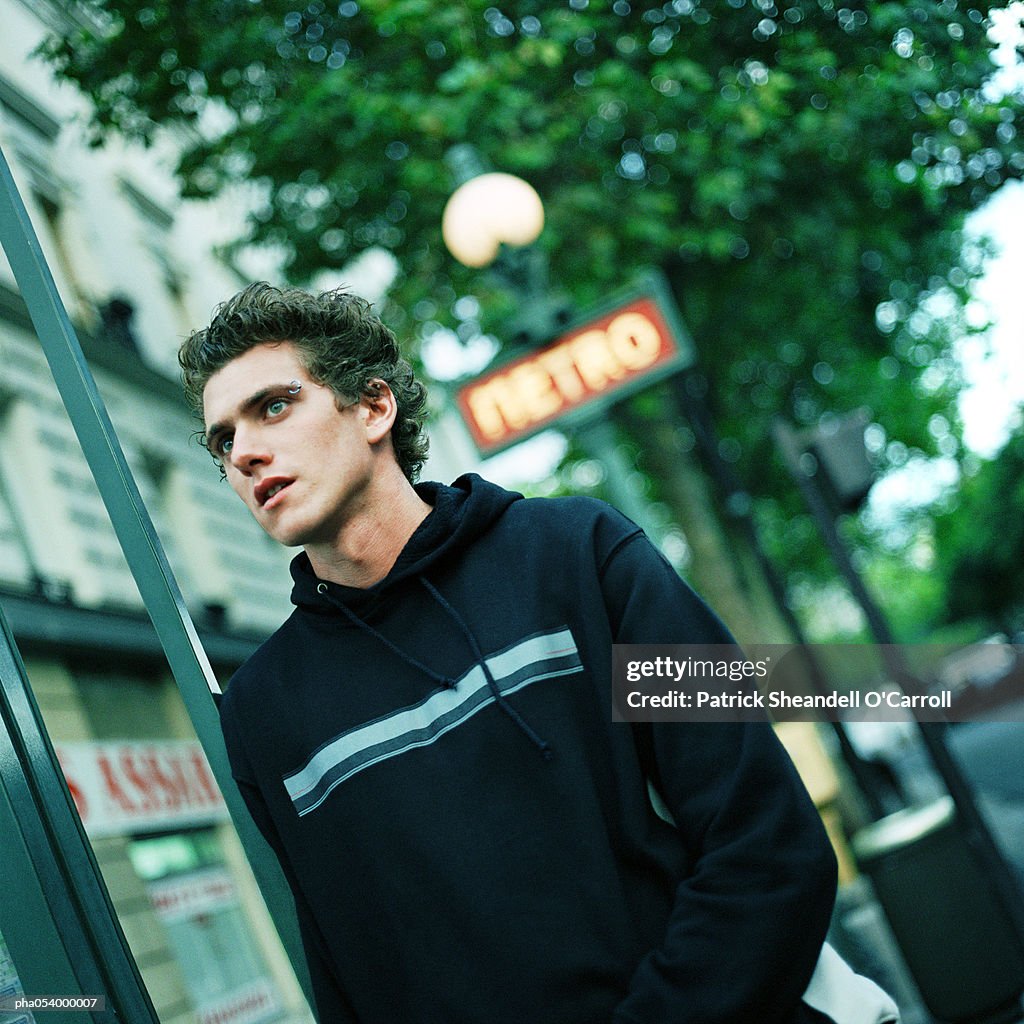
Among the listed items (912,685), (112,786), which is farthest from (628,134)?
(112,786)

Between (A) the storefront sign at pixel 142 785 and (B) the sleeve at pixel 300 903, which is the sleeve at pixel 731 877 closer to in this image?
(B) the sleeve at pixel 300 903

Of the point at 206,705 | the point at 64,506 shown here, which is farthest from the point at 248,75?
the point at 206,705

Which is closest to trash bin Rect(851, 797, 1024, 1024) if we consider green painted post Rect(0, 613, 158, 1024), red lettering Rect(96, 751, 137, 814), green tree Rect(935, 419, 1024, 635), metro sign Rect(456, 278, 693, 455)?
metro sign Rect(456, 278, 693, 455)

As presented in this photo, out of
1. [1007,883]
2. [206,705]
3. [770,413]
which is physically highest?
[770,413]

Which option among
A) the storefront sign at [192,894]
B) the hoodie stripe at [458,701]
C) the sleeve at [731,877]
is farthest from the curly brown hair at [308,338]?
the storefront sign at [192,894]

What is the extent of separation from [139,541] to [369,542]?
1.64ft

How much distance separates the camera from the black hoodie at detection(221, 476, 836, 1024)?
1.65m

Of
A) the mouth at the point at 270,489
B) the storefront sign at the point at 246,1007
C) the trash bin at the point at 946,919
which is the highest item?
the mouth at the point at 270,489

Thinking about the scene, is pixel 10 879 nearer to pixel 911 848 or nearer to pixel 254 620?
pixel 911 848

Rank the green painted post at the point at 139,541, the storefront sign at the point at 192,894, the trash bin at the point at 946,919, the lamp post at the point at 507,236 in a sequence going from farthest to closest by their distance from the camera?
the lamp post at the point at 507,236 < the trash bin at the point at 946,919 < the storefront sign at the point at 192,894 < the green painted post at the point at 139,541

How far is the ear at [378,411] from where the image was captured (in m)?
1.98

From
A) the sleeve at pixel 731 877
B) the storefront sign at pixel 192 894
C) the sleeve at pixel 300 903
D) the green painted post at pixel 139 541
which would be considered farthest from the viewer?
the storefront sign at pixel 192 894

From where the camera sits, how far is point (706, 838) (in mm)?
1680

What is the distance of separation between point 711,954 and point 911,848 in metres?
4.00
